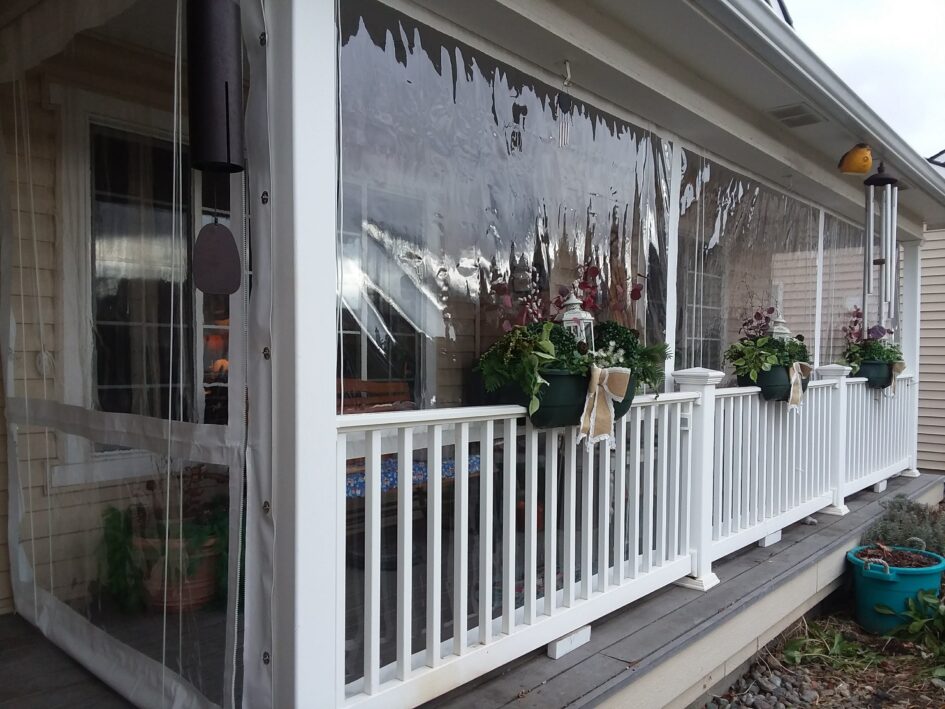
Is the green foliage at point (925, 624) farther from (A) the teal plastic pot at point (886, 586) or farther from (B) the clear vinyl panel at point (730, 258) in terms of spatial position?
(B) the clear vinyl panel at point (730, 258)

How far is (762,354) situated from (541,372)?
197cm

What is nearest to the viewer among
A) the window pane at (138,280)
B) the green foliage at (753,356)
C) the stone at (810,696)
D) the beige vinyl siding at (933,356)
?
the window pane at (138,280)

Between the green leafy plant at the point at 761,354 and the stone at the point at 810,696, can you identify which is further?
the green leafy plant at the point at 761,354

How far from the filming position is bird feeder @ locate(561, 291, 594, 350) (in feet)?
8.12

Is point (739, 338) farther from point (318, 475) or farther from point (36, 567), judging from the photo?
point (36, 567)

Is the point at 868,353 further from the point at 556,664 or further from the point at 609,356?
the point at 556,664

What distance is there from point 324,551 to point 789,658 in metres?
2.88

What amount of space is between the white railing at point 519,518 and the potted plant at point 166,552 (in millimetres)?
385

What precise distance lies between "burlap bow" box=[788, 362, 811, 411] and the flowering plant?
157cm

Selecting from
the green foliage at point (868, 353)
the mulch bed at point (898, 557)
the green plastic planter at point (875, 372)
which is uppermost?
the green foliage at point (868, 353)

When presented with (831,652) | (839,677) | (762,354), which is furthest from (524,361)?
(831,652)

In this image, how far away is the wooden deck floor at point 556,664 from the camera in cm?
216

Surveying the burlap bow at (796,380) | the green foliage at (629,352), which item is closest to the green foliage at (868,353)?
the burlap bow at (796,380)

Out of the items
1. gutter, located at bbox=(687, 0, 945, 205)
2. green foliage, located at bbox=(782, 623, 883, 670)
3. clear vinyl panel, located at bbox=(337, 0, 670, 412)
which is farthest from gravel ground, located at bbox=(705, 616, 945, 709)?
gutter, located at bbox=(687, 0, 945, 205)
